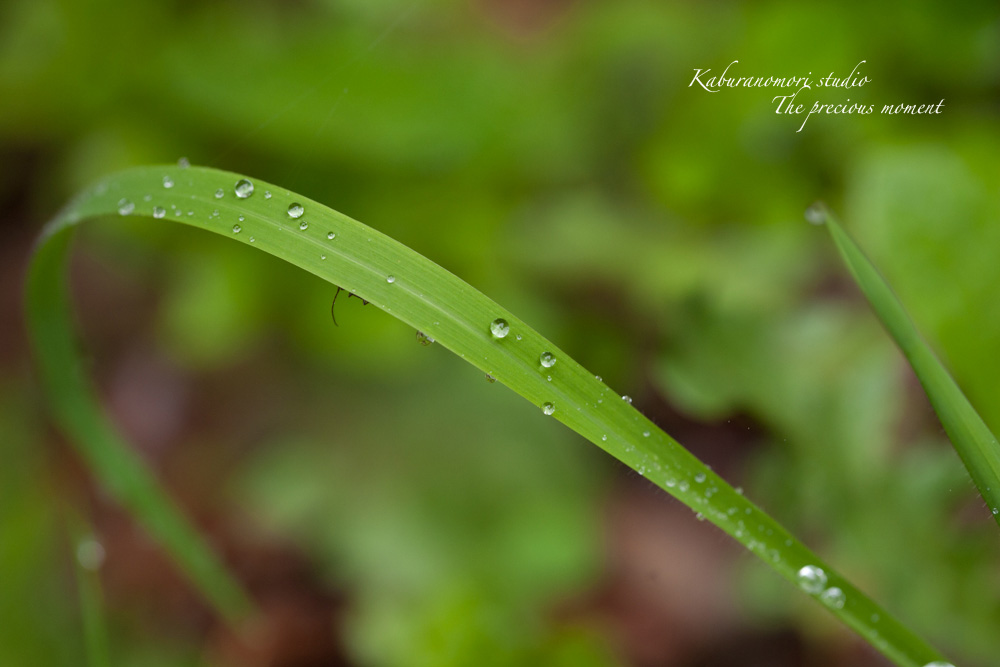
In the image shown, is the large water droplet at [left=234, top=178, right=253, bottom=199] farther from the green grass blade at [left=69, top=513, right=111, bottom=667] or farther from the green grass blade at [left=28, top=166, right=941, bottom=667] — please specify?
the green grass blade at [left=69, top=513, right=111, bottom=667]

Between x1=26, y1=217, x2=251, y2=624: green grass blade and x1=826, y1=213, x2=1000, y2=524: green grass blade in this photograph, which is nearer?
x1=826, y1=213, x2=1000, y2=524: green grass blade

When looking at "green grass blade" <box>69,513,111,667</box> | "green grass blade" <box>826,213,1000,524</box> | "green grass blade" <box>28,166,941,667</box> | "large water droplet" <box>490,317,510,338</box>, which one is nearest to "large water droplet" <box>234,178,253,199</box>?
"green grass blade" <box>28,166,941,667</box>

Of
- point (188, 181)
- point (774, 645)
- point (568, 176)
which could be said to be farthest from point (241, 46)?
point (774, 645)

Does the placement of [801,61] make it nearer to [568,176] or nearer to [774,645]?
[568,176]

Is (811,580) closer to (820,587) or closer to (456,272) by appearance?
(820,587)

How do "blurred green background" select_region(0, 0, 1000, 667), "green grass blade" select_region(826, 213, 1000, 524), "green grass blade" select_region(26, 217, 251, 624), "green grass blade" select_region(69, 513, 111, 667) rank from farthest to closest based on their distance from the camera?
"blurred green background" select_region(0, 0, 1000, 667) → "green grass blade" select_region(69, 513, 111, 667) → "green grass blade" select_region(26, 217, 251, 624) → "green grass blade" select_region(826, 213, 1000, 524)

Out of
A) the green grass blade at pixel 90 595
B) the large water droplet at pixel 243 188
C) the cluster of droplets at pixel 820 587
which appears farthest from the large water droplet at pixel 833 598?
the green grass blade at pixel 90 595

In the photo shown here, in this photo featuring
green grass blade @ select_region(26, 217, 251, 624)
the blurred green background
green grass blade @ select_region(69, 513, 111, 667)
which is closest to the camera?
green grass blade @ select_region(26, 217, 251, 624)
